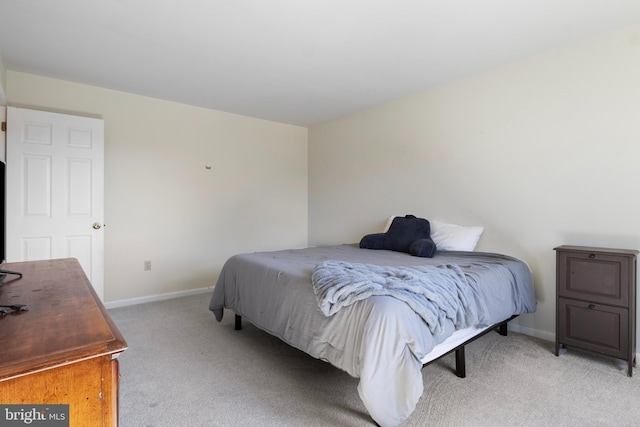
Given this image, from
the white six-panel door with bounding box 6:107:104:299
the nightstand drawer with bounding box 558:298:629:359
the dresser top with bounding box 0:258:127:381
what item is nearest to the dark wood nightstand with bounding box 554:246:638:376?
the nightstand drawer with bounding box 558:298:629:359

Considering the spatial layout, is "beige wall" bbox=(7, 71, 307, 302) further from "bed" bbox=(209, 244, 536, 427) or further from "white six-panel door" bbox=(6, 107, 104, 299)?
"bed" bbox=(209, 244, 536, 427)

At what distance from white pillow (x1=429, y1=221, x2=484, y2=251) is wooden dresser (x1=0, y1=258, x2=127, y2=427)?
9.21ft

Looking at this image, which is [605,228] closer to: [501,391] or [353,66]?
[501,391]

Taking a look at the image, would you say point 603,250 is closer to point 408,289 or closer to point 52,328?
point 408,289

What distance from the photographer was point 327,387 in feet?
6.47

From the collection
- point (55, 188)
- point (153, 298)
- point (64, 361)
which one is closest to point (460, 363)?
point (64, 361)

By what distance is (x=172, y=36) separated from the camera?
241 cm

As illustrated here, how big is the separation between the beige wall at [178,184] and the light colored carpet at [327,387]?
4.24 ft

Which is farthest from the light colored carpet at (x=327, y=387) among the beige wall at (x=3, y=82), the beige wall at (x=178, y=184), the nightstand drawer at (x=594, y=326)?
the beige wall at (x=3, y=82)

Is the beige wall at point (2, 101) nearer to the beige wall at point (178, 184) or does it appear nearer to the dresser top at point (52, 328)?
the beige wall at point (178, 184)

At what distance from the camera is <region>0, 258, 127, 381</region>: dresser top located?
27.4 inches

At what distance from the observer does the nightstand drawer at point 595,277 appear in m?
2.14

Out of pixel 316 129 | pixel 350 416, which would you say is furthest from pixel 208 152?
pixel 350 416

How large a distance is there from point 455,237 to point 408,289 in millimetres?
1598
